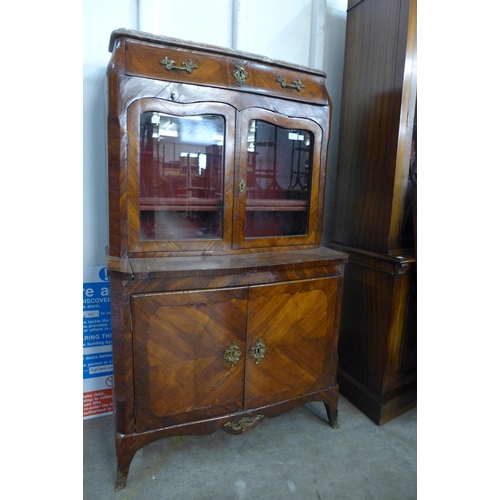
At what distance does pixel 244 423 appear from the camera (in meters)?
1.38

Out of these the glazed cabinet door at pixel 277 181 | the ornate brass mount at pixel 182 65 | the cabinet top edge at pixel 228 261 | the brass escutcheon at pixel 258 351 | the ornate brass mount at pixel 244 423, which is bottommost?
the ornate brass mount at pixel 244 423

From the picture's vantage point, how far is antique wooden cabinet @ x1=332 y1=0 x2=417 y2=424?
151cm

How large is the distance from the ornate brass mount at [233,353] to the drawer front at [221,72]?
0.96 metres

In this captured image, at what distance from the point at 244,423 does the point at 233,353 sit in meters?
0.30

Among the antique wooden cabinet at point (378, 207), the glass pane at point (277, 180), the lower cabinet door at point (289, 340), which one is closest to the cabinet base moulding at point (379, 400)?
the antique wooden cabinet at point (378, 207)

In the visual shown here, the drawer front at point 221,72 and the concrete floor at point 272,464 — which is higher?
the drawer front at point 221,72

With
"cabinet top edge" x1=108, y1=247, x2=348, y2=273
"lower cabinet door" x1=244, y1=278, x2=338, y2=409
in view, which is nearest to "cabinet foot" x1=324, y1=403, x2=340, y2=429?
"lower cabinet door" x1=244, y1=278, x2=338, y2=409

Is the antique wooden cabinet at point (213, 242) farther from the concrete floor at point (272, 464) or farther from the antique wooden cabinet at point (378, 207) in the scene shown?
the antique wooden cabinet at point (378, 207)

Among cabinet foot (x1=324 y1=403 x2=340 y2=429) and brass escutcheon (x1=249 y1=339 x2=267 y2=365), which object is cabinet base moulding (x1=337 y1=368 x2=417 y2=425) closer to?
cabinet foot (x1=324 y1=403 x2=340 y2=429)

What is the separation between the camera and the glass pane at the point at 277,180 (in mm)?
1466

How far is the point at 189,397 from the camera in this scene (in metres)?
1.28

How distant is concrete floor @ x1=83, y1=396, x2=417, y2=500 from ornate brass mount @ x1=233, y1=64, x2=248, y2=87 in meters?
1.48
